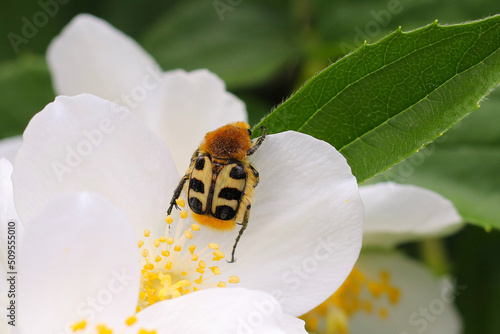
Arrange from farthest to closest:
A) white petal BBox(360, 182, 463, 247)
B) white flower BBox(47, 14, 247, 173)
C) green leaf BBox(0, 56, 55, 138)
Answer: green leaf BBox(0, 56, 55, 138) → white flower BBox(47, 14, 247, 173) → white petal BBox(360, 182, 463, 247)

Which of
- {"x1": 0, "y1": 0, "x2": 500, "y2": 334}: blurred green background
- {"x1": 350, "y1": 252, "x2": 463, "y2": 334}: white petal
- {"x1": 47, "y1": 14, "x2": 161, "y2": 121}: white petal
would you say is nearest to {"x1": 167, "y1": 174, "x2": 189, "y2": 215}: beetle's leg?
{"x1": 47, "y1": 14, "x2": 161, "y2": 121}: white petal

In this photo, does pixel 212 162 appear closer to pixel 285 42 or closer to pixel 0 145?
pixel 0 145

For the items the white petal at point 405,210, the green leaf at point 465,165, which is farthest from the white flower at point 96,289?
the green leaf at point 465,165

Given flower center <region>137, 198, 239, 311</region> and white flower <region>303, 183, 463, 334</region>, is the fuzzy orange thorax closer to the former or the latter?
flower center <region>137, 198, 239, 311</region>

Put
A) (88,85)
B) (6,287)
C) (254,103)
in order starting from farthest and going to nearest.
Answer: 1. (254,103)
2. (88,85)
3. (6,287)

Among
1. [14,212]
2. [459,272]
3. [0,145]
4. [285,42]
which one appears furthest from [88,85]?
[459,272]

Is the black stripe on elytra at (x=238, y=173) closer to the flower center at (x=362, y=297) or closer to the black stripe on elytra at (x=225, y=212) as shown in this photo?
the black stripe on elytra at (x=225, y=212)
